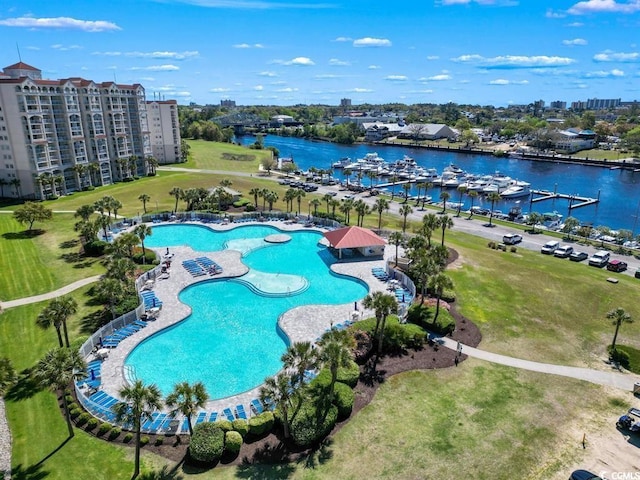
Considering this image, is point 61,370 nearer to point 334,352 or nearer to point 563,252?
point 334,352

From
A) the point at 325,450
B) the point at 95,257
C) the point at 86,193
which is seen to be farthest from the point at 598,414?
the point at 86,193

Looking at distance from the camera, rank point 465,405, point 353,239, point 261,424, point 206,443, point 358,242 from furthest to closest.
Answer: point 353,239
point 358,242
point 465,405
point 261,424
point 206,443

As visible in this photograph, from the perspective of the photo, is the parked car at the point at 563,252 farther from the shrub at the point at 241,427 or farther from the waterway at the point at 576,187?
the shrub at the point at 241,427

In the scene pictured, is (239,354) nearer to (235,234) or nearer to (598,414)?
(598,414)

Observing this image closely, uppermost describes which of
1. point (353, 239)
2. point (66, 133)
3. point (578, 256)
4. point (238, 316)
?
point (66, 133)

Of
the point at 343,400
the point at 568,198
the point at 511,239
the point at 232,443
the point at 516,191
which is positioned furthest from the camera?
the point at 516,191

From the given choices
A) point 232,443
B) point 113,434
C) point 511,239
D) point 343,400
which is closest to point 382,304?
point 343,400

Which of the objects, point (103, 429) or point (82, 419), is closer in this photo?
point (103, 429)
